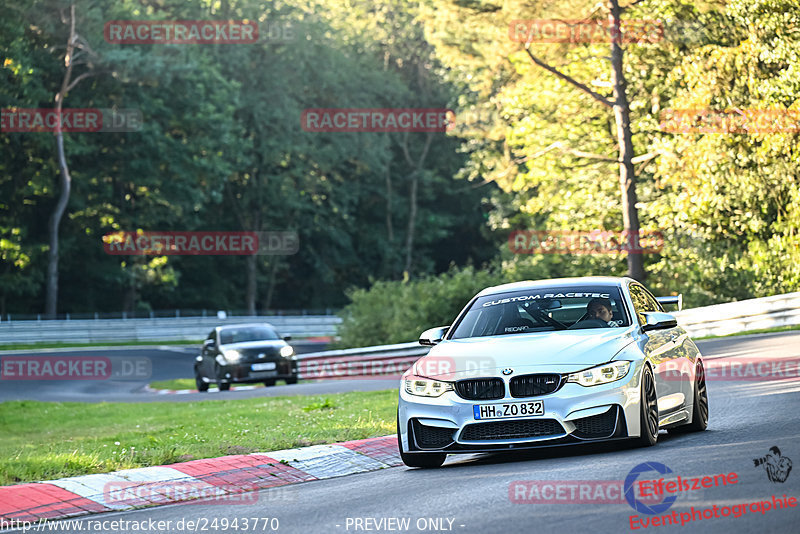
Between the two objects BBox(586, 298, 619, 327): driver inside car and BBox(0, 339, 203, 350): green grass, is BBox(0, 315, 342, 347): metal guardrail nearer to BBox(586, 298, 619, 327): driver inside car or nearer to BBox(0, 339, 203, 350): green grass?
BBox(0, 339, 203, 350): green grass

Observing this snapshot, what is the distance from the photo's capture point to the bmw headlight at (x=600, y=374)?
31.7 feet

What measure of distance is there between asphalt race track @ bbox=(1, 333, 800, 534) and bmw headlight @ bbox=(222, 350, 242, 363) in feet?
61.0

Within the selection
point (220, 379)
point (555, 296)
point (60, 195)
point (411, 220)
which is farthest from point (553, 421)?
point (411, 220)

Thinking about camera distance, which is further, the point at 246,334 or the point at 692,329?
the point at 246,334

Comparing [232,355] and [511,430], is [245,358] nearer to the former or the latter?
[232,355]

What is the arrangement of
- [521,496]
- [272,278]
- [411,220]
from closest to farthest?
[521,496] < [272,278] < [411,220]

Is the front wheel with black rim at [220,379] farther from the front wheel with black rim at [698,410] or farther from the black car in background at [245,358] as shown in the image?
the front wheel with black rim at [698,410]

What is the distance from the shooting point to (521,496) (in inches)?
316

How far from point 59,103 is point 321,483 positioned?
5106 cm

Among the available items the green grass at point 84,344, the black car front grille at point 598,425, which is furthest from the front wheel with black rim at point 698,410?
the green grass at point 84,344

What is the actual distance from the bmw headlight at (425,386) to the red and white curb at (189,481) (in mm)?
1158

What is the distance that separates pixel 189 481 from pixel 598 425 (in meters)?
3.37

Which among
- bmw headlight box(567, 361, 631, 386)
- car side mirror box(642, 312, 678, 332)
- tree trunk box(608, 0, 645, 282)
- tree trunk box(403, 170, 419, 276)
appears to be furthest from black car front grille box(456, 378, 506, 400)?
tree trunk box(403, 170, 419, 276)

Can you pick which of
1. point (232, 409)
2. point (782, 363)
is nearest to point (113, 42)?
point (232, 409)
